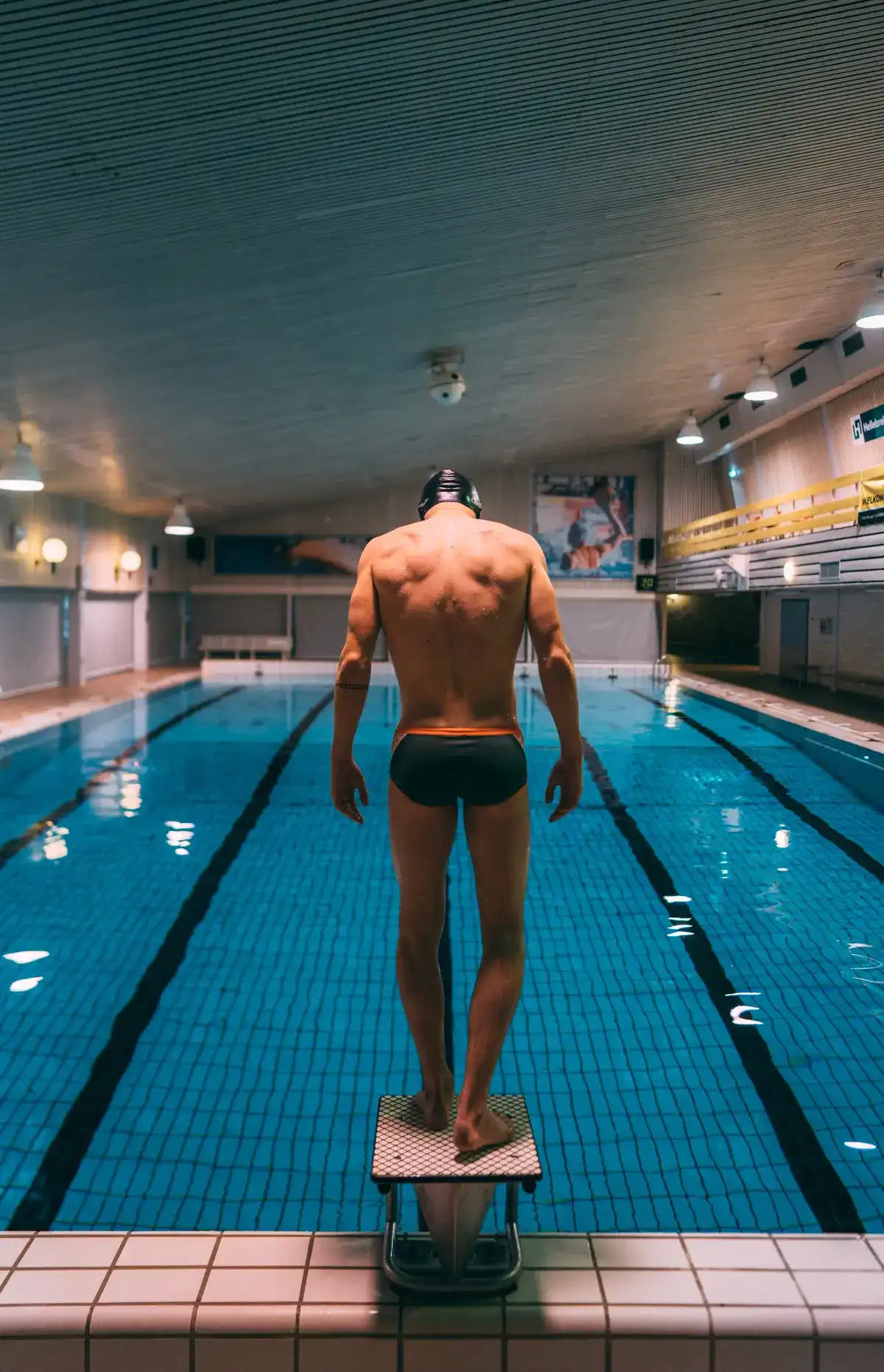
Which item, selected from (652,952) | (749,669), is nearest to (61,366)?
(652,952)

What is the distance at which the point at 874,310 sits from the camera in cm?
652

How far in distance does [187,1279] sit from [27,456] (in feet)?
23.4

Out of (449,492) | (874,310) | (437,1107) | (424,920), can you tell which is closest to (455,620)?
(449,492)

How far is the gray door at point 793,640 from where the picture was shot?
48.4 ft

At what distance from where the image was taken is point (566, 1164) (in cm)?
231

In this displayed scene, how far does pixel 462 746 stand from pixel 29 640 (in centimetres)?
1127

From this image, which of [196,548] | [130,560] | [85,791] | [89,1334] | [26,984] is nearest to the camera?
[89,1334]

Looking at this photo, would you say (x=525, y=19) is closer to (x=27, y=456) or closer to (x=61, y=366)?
(x=61, y=366)

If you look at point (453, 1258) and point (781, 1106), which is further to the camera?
point (781, 1106)

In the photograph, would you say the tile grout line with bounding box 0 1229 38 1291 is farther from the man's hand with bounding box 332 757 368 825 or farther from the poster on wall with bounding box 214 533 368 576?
the poster on wall with bounding box 214 533 368 576

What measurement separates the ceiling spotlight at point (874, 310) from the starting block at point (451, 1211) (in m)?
6.53

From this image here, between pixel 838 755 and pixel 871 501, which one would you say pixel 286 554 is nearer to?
pixel 871 501

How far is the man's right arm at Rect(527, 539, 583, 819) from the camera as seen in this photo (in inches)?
69.8

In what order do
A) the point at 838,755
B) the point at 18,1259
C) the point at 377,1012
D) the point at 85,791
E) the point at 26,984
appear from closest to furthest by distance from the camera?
the point at 18,1259, the point at 377,1012, the point at 26,984, the point at 85,791, the point at 838,755
